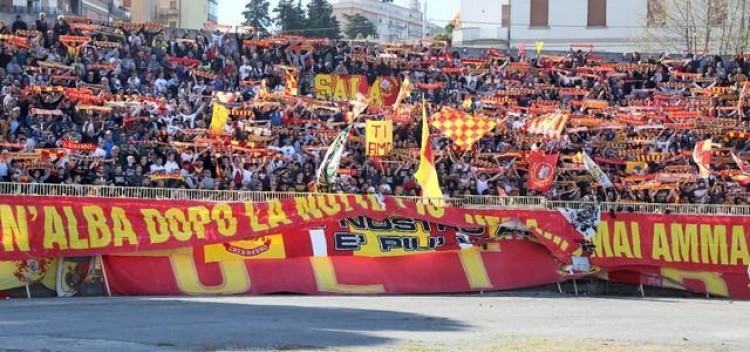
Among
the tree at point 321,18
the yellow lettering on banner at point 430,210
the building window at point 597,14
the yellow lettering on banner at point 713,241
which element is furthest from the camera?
the tree at point 321,18

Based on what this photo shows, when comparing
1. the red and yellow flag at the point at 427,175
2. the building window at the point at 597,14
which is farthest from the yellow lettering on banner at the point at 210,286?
the building window at the point at 597,14

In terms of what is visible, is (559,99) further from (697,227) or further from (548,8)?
(548,8)

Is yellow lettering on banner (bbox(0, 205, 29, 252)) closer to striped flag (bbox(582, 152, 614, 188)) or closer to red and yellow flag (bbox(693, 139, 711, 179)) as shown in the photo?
striped flag (bbox(582, 152, 614, 188))

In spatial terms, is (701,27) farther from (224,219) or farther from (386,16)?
(386,16)

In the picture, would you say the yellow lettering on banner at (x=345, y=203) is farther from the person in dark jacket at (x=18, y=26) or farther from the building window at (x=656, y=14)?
the building window at (x=656, y=14)

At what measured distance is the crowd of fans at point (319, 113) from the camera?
98.6 ft

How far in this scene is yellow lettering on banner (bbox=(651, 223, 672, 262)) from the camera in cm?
3016

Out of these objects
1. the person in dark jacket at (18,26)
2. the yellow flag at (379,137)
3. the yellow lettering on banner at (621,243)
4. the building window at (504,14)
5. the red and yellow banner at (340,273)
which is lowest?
the red and yellow banner at (340,273)

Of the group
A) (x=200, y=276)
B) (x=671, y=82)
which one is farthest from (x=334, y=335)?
(x=671, y=82)

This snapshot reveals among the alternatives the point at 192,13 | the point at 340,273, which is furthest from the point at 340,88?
the point at 192,13

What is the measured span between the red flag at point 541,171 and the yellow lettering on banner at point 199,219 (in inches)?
379

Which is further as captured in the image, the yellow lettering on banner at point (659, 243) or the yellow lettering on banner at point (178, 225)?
the yellow lettering on banner at point (659, 243)

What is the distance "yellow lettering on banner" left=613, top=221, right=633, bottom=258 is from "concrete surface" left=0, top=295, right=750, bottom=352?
6.50 feet

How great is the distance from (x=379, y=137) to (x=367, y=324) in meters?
12.2
